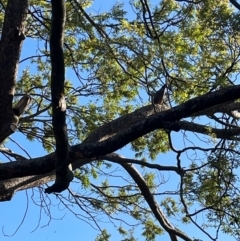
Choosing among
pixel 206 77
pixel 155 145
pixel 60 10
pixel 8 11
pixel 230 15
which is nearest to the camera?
pixel 60 10

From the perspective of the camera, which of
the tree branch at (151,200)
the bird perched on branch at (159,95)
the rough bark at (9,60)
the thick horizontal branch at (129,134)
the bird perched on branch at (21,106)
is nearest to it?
the thick horizontal branch at (129,134)

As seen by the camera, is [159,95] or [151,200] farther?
[151,200]

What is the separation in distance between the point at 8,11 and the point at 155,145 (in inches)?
119

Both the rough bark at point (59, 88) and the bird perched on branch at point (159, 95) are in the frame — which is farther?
the bird perched on branch at point (159, 95)

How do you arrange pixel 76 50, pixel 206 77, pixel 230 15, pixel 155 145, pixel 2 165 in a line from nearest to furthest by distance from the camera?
1. pixel 2 165
2. pixel 230 15
3. pixel 206 77
4. pixel 76 50
5. pixel 155 145

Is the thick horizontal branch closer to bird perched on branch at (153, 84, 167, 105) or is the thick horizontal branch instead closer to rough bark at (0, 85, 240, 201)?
rough bark at (0, 85, 240, 201)

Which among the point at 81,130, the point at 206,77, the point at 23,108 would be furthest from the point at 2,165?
the point at 81,130

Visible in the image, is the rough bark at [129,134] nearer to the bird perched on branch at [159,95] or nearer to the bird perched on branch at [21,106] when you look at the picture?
the bird perched on branch at [21,106]

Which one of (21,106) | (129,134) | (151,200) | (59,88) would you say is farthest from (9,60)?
(151,200)

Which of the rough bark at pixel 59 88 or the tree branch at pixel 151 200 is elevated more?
the tree branch at pixel 151 200

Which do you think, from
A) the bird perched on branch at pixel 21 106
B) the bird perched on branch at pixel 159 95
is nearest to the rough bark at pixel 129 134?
the bird perched on branch at pixel 21 106

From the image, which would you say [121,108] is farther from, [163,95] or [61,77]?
[61,77]

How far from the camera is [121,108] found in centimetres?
779

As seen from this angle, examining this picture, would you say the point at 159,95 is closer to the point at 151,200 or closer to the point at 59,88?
the point at 151,200
